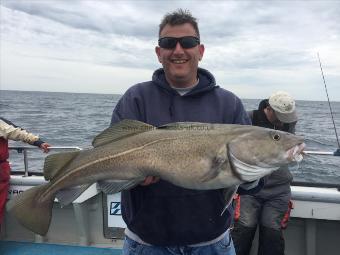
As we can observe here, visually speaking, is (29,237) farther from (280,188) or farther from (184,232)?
(184,232)

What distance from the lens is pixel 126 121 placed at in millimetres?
2840

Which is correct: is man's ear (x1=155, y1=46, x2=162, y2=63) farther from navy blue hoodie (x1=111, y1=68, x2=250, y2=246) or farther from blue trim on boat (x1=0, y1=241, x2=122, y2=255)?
blue trim on boat (x1=0, y1=241, x2=122, y2=255)

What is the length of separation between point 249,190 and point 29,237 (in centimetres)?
464

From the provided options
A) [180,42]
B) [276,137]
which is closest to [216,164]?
[276,137]

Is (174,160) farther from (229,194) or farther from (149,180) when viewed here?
(229,194)

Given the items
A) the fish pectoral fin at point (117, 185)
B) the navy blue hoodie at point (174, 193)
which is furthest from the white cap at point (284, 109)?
the fish pectoral fin at point (117, 185)

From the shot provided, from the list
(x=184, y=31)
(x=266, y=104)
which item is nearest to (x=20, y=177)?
(x=266, y=104)

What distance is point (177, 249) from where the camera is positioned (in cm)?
296

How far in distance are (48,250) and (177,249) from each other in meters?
3.79

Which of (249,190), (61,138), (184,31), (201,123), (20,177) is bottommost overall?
(61,138)

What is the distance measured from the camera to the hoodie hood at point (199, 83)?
309cm

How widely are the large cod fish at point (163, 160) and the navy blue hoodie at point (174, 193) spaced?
233 millimetres

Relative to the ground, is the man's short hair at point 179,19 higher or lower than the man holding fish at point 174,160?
higher

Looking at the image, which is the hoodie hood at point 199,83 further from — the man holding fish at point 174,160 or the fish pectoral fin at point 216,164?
the fish pectoral fin at point 216,164
